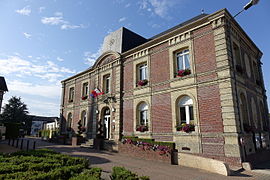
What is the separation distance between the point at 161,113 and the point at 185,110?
1485 millimetres

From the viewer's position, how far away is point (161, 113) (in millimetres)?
10711

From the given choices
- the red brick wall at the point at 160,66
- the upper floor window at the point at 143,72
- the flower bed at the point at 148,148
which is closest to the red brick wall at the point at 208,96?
the flower bed at the point at 148,148

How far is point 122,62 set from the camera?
46.5 ft

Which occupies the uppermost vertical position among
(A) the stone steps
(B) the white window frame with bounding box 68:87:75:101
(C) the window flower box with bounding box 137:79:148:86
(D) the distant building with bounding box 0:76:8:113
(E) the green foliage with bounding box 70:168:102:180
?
(D) the distant building with bounding box 0:76:8:113

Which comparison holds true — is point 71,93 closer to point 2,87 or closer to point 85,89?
point 85,89

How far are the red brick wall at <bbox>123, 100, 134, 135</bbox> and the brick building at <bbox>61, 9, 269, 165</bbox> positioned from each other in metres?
0.05

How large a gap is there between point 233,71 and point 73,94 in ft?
51.3

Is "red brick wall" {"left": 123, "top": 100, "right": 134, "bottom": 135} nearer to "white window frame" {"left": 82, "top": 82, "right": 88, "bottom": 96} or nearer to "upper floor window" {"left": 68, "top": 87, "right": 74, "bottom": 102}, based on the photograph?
"white window frame" {"left": 82, "top": 82, "right": 88, "bottom": 96}

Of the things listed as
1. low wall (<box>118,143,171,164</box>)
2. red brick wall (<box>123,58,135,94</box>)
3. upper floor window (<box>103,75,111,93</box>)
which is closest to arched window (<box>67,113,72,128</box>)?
upper floor window (<box>103,75,111,93</box>)

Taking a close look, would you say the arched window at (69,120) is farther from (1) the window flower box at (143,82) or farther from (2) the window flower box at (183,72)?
(2) the window flower box at (183,72)

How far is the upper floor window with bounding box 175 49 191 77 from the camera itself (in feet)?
33.1

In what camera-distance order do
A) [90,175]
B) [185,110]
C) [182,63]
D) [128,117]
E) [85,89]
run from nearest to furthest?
[90,175], [185,110], [182,63], [128,117], [85,89]

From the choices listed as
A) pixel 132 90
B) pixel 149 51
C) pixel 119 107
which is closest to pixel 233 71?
pixel 149 51

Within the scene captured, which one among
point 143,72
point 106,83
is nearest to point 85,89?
point 106,83
